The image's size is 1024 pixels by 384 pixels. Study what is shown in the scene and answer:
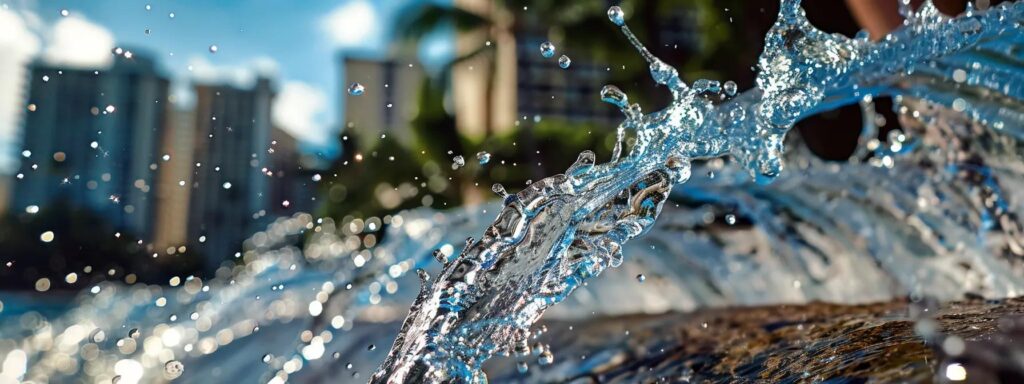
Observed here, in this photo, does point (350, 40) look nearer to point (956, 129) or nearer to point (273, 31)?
point (273, 31)

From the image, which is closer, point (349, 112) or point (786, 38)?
point (786, 38)

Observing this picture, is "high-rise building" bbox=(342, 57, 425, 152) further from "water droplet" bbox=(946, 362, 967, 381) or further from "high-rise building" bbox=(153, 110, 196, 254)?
"water droplet" bbox=(946, 362, 967, 381)

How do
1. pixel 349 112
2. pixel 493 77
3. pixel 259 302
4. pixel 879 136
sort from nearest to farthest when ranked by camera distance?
pixel 259 302 < pixel 879 136 < pixel 349 112 < pixel 493 77

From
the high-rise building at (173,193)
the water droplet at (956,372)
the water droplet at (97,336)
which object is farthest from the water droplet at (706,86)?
the high-rise building at (173,193)

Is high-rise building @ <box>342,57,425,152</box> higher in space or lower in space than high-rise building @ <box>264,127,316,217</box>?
higher

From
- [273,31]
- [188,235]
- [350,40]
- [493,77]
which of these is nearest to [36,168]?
[188,235]

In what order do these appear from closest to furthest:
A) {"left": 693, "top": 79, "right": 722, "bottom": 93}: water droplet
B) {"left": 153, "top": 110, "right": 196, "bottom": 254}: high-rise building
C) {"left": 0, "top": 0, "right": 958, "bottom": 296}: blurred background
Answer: {"left": 693, "top": 79, "right": 722, "bottom": 93}: water droplet, {"left": 0, "top": 0, "right": 958, "bottom": 296}: blurred background, {"left": 153, "top": 110, "right": 196, "bottom": 254}: high-rise building

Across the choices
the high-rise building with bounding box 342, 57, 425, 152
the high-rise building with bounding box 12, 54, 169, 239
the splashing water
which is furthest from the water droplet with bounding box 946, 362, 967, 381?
the high-rise building with bounding box 342, 57, 425, 152
